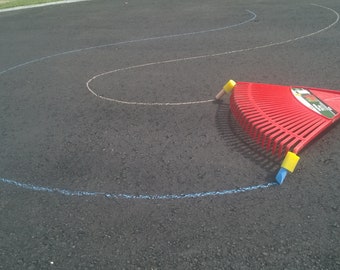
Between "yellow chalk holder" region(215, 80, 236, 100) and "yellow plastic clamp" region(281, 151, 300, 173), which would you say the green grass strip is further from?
"yellow plastic clamp" region(281, 151, 300, 173)

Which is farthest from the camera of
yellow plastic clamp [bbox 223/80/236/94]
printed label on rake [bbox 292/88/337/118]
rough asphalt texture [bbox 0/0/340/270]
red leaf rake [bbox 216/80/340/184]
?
yellow plastic clamp [bbox 223/80/236/94]

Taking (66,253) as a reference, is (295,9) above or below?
above

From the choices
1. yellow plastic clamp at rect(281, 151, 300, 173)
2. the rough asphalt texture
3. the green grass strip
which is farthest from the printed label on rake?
the green grass strip

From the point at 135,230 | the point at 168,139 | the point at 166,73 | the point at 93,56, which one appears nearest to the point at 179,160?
the point at 168,139

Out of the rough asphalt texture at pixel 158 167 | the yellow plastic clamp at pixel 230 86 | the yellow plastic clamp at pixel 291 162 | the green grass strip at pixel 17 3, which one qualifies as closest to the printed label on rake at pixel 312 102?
the rough asphalt texture at pixel 158 167

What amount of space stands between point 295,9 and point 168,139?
294 inches

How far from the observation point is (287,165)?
10.3 ft

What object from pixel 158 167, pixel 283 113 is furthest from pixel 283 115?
pixel 158 167

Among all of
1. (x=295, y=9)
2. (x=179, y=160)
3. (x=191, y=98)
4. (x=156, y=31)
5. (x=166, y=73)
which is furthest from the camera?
(x=295, y=9)

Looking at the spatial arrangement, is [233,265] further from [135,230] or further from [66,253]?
[66,253]

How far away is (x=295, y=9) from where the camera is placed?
384 inches

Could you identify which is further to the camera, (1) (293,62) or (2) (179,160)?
(1) (293,62)

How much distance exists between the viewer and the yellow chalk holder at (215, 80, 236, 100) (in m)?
4.71

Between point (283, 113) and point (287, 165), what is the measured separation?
3.19ft
